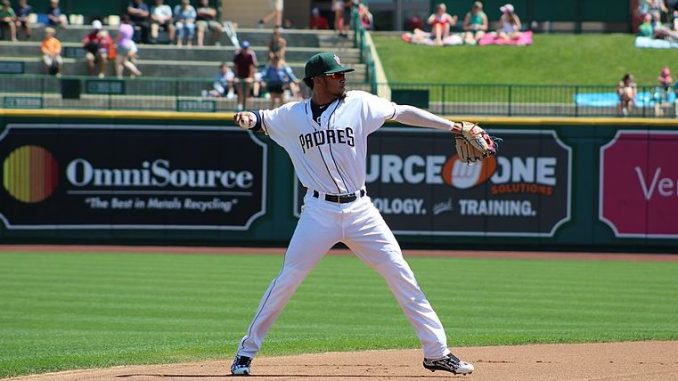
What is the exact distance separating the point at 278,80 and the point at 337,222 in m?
16.0

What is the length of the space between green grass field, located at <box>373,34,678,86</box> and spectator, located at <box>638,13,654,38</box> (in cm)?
40

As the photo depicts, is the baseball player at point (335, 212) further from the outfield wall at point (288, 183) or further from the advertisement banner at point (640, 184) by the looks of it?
the advertisement banner at point (640, 184)

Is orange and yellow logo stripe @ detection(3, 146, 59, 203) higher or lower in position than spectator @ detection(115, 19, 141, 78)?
lower

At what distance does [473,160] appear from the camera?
8047 mm

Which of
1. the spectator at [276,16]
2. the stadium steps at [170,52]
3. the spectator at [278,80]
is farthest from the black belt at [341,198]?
the spectator at [276,16]

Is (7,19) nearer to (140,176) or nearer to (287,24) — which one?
(287,24)

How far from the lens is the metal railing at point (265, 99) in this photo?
72.5 feet

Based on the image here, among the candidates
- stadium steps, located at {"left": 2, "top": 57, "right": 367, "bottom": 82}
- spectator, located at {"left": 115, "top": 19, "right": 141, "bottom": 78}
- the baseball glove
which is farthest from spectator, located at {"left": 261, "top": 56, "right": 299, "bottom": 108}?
the baseball glove

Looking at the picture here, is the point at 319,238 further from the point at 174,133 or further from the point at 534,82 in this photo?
the point at 534,82

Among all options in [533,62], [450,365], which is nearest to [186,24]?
[533,62]

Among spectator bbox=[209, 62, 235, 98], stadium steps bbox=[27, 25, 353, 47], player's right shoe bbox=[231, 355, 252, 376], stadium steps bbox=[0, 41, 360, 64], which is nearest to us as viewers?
player's right shoe bbox=[231, 355, 252, 376]

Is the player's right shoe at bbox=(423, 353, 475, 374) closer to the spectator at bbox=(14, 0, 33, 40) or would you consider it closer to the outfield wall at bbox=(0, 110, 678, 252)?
the outfield wall at bbox=(0, 110, 678, 252)

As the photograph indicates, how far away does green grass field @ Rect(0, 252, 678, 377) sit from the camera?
9766 mm

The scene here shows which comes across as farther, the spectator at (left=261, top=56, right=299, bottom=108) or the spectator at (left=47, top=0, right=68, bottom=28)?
the spectator at (left=47, top=0, right=68, bottom=28)
